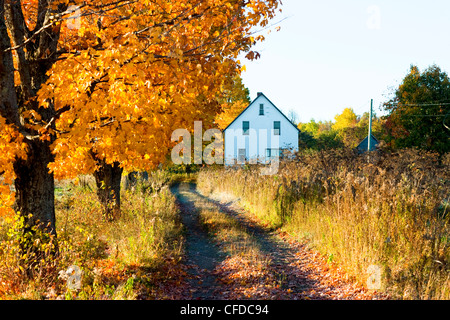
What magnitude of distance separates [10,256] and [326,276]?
5250 millimetres

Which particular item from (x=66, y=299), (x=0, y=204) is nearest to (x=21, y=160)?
(x=0, y=204)

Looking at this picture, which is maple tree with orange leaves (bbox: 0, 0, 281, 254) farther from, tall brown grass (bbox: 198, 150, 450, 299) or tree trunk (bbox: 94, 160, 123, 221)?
tree trunk (bbox: 94, 160, 123, 221)

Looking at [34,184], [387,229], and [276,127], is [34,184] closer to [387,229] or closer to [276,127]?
[387,229]

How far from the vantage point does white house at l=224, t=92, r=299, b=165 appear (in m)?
40.4

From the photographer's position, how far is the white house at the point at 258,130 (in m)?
40.4

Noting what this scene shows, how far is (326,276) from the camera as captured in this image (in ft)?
21.3

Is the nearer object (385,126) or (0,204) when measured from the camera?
(0,204)

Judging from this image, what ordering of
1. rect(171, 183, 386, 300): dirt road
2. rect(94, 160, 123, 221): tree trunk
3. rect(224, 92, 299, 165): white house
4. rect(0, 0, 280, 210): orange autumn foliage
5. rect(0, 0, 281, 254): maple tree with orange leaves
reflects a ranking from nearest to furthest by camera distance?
rect(0, 0, 280, 210): orange autumn foliage → rect(0, 0, 281, 254): maple tree with orange leaves → rect(171, 183, 386, 300): dirt road → rect(94, 160, 123, 221): tree trunk → rect(224, 92, 299, 165): white house

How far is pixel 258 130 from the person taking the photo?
4075 centimetres

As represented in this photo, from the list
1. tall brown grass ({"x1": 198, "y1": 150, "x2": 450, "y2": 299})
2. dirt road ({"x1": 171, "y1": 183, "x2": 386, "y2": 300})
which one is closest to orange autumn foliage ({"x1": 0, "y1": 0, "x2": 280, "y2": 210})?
dirt road ({"x1": 171, "y1": 183, "x2": 386, "y2": 300})

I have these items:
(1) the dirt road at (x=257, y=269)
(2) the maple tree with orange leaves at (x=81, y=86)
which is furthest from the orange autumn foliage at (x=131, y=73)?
(1) the dirt road at (x=257, y=269)

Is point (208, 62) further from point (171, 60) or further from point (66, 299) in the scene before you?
point (66, 299)
